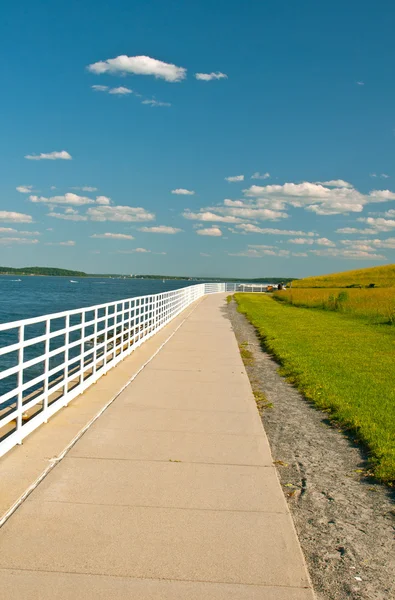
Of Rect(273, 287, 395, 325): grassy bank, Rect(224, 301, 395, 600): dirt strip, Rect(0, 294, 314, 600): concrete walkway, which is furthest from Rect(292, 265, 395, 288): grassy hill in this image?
Rect(0, 294, 314, 600): concrete walkway

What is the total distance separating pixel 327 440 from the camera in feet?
25.6

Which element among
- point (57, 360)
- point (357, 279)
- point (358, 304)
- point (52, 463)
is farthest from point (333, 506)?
point (357, 279)

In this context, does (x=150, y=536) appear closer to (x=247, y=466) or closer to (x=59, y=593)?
(x=59, y=593)

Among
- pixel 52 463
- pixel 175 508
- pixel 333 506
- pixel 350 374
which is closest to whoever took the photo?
pixel 175 508

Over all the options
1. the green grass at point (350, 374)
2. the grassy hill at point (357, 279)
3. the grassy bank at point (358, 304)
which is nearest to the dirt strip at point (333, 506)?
the green grass at point (350, 374)

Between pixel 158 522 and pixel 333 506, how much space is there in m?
1.57

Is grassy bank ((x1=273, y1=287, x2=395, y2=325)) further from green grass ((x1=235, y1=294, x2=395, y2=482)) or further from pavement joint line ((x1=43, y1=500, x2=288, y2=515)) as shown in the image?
pavement joint line ((x1=43, y1=500, x2=288, y2=515))

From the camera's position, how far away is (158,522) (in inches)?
190

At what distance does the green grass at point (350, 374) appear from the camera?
25.6ft

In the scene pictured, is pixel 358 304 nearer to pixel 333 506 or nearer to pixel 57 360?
pixel 57 360

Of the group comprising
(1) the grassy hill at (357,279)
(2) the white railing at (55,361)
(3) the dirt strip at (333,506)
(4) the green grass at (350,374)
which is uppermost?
(1) the grassy hill at (357,279)

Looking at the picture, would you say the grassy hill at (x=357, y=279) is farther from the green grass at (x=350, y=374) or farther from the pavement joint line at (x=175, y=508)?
the pavement joint line at (x=175, y=508)

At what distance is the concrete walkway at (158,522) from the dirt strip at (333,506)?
0.15m

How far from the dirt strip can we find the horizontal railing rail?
279cm
